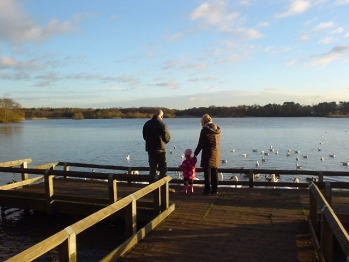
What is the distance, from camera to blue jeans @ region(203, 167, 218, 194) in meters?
8.69

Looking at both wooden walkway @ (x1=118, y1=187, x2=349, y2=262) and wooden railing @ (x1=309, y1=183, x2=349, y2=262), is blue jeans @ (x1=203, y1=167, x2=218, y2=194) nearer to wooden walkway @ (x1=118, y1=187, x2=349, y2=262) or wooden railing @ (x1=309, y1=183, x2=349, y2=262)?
wooden walkway @ (x1=118, y1=187, x2=349, y2=262)

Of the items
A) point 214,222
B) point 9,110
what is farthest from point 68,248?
point 9,110

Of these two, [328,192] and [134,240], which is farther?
[328,192]

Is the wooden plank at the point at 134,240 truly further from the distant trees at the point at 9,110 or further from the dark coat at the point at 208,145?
the distant trees at the point at 9,110

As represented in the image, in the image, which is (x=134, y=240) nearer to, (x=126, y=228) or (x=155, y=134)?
(x=126, y=228)

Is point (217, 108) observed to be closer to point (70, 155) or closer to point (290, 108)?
point (290, 108)

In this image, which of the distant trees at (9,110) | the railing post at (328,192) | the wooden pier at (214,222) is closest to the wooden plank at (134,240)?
the wooden pier at (214,222)

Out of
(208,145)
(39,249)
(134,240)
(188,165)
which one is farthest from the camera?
(188,165)

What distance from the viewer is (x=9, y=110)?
313 feet

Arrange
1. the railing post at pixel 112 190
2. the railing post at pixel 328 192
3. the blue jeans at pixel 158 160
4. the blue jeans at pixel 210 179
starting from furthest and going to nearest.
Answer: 1. the blue jeans at pixel 158 160
2. the blue jeans at pixel 210 179
3. the railing post at pixel 112 190
4. the railing post at pixel 328 192

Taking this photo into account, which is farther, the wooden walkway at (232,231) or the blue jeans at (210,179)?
the blue jeans at (210,179)

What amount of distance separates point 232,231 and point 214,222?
605 mm

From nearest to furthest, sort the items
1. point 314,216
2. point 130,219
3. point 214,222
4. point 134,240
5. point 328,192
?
1. point 134,240
2. point 130,219
3. point 314,216
4. point 328,192
5. point 214,222

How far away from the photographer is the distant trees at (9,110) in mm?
93312
